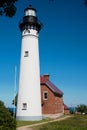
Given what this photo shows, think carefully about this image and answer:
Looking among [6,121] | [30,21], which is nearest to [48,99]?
[30,21]

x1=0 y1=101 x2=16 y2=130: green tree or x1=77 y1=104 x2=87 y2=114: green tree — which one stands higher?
x1=77 y1=104 x2=87 y2=114: green tree

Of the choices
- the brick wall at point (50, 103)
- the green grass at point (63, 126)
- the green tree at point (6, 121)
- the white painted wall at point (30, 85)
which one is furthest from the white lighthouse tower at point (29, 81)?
the green tree at point (6, 121)

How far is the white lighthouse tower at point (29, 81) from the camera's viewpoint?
31.8 m

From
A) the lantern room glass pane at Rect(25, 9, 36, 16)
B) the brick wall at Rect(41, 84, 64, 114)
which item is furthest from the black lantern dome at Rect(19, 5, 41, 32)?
the brick wall at Rect(41, 84, 64, 114)

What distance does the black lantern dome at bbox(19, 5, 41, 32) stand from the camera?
3450 centimetres

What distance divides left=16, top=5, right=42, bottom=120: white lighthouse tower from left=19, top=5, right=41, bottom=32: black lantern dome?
0.85 metres

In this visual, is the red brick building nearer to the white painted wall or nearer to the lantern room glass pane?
the white painted wall

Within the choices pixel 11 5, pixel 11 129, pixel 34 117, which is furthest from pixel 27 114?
pixel 11 5

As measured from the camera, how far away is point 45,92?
39812 millimetres

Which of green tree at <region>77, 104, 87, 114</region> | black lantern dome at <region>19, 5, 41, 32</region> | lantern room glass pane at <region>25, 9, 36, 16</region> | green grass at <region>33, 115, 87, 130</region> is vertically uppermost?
lantern room glass pane at <region>25, 9, 36, 16</region>

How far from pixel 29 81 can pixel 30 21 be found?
828cm

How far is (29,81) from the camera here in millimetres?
31922

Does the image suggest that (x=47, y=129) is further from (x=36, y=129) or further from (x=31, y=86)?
(x=31, y=86)

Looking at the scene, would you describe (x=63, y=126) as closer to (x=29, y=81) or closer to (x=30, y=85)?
(x=30, y=85)
